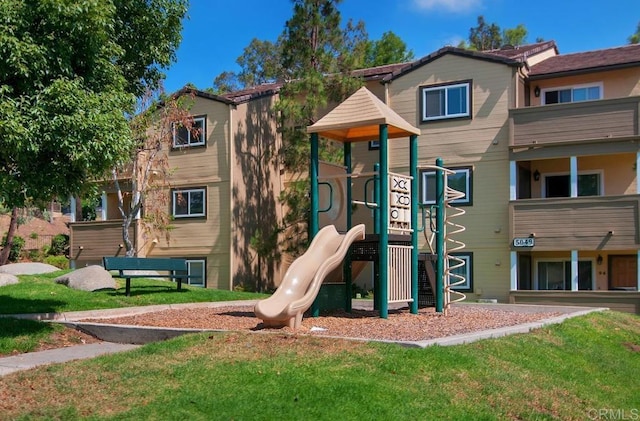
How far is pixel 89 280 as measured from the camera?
61.0 ft

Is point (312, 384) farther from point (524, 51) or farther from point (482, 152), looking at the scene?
point (524, 51)

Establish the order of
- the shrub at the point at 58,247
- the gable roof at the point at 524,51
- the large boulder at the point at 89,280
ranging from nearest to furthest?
the large boulder at the point at 89,280 < the gable roof at the point at 524,51 < the shrub at the point at 58,247

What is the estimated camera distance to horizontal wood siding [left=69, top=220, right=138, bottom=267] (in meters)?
28.2

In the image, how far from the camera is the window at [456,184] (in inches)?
952

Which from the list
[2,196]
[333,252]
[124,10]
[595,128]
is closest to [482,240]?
[595,128]

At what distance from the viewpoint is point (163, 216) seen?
27.3 metres

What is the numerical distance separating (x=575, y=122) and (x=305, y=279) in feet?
44.8

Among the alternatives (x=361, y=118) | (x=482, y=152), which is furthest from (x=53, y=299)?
(x=482, y=152)

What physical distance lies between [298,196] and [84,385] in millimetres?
18155

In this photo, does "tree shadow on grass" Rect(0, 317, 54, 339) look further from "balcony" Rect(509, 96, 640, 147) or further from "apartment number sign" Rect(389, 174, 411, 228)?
"balcony" Rect(509, 96, 640, 147)

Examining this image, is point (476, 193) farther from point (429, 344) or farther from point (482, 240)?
point (429, 344)

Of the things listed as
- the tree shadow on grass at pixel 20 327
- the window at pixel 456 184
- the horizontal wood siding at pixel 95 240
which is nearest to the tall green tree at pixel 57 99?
the tree shadow on grass at pixel 20 327

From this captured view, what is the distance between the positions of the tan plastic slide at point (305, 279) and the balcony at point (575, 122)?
1131 cm

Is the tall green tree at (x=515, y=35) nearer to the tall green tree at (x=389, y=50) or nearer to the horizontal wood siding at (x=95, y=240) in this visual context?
the tall green tree at (x=389, y=50)
